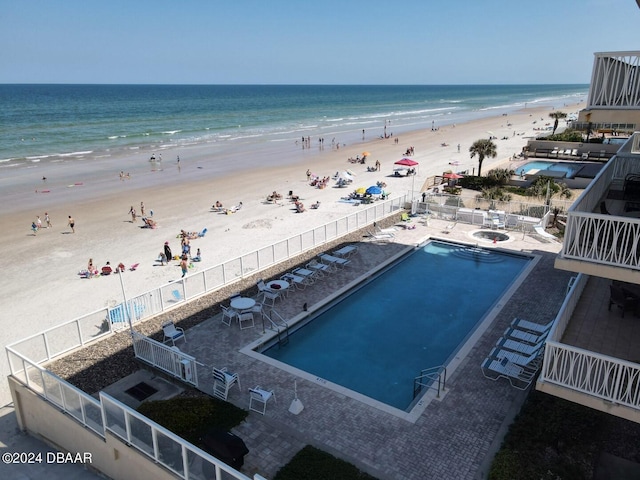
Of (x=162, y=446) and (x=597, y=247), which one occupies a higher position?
(x=597, y=247)

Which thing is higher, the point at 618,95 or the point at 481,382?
the point at 618,95

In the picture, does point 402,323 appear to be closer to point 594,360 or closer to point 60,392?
point 594,360

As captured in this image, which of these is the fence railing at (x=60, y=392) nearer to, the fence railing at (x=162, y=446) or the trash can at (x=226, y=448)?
the fence railing at (x=162, y=446)

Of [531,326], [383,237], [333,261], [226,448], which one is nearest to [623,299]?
[531,326]

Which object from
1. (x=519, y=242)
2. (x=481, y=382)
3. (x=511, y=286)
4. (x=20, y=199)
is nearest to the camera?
(x=481, y=382)

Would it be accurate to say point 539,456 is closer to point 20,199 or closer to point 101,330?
point 101,330

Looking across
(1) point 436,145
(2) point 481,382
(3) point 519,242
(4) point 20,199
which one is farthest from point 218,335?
(1) point 436,145

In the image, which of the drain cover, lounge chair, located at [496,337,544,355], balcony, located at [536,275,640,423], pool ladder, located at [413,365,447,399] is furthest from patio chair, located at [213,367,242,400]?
lounge chair, located at [496,337,544,355]
